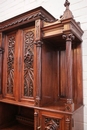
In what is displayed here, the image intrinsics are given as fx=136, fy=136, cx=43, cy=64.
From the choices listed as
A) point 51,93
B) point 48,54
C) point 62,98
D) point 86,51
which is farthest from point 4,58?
point 86,51

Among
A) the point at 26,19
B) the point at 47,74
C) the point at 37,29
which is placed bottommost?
the point at 47,74

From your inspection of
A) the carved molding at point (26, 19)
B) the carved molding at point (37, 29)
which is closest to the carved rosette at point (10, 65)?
the carved molding at point (26, 19)

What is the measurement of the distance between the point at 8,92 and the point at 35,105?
23.0 inches

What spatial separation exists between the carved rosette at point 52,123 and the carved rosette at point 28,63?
1.21 feet

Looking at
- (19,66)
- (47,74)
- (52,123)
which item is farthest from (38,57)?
(52,123)

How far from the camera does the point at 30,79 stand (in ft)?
5.52

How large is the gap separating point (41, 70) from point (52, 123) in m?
0.57

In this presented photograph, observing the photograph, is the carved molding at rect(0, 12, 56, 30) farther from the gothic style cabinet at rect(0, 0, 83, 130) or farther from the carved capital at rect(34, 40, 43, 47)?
the carved capital at rect(34, 40, 43, 47)

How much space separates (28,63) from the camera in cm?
171

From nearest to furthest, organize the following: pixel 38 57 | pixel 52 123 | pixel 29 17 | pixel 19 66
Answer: pixel 52 123
pixel 38 57
pixel 29 17
pixel 19 66

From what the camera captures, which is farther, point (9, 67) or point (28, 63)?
point (9, 67)

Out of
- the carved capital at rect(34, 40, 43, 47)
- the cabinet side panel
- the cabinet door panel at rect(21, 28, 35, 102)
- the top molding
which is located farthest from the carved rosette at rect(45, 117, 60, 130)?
the top molding

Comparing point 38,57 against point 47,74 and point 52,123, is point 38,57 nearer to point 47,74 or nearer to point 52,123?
point 47,74

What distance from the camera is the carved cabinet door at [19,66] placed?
1.69 m
